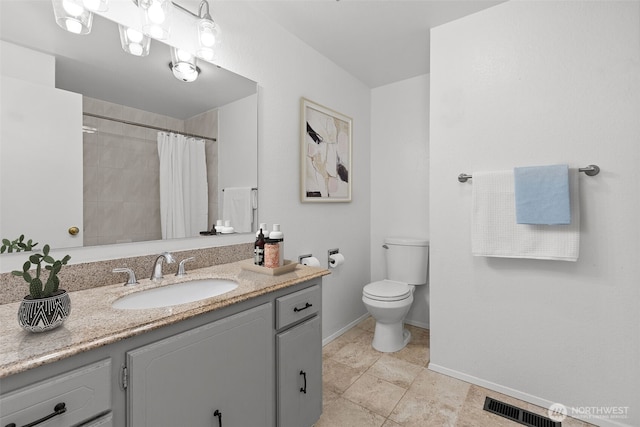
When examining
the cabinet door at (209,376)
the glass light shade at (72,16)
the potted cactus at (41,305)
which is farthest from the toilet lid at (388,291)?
the glass light shade at (72,16)

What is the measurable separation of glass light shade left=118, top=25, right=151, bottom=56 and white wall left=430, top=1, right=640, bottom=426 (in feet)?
5.70

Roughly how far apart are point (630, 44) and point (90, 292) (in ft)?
9.00

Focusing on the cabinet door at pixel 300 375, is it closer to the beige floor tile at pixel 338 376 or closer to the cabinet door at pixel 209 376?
the cabinet door at pixel 209 376

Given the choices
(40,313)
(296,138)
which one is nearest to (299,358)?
(40,313)

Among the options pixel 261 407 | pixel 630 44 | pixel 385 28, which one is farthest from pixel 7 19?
pixel 630 44

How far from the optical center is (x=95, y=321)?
881 millimetres

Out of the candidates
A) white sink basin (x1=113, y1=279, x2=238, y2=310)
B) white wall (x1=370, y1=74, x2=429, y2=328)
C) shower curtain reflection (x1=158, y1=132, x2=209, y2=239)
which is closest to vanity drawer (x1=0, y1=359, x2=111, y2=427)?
white sink basin (x1=113, y1=279, x2=238, y2=310)

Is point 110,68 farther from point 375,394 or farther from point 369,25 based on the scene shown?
point 375,394

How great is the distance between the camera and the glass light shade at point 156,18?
4.28ft

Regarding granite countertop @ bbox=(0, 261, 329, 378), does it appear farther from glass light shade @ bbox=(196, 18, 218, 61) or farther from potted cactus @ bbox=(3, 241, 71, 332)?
glass light shade @ bbox=(196, 18, 218, 61)

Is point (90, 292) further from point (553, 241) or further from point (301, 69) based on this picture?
point (553, 241)

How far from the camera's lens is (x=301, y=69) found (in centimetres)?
220

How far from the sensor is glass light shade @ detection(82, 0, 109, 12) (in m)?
1.17

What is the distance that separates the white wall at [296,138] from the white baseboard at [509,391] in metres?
0.91
